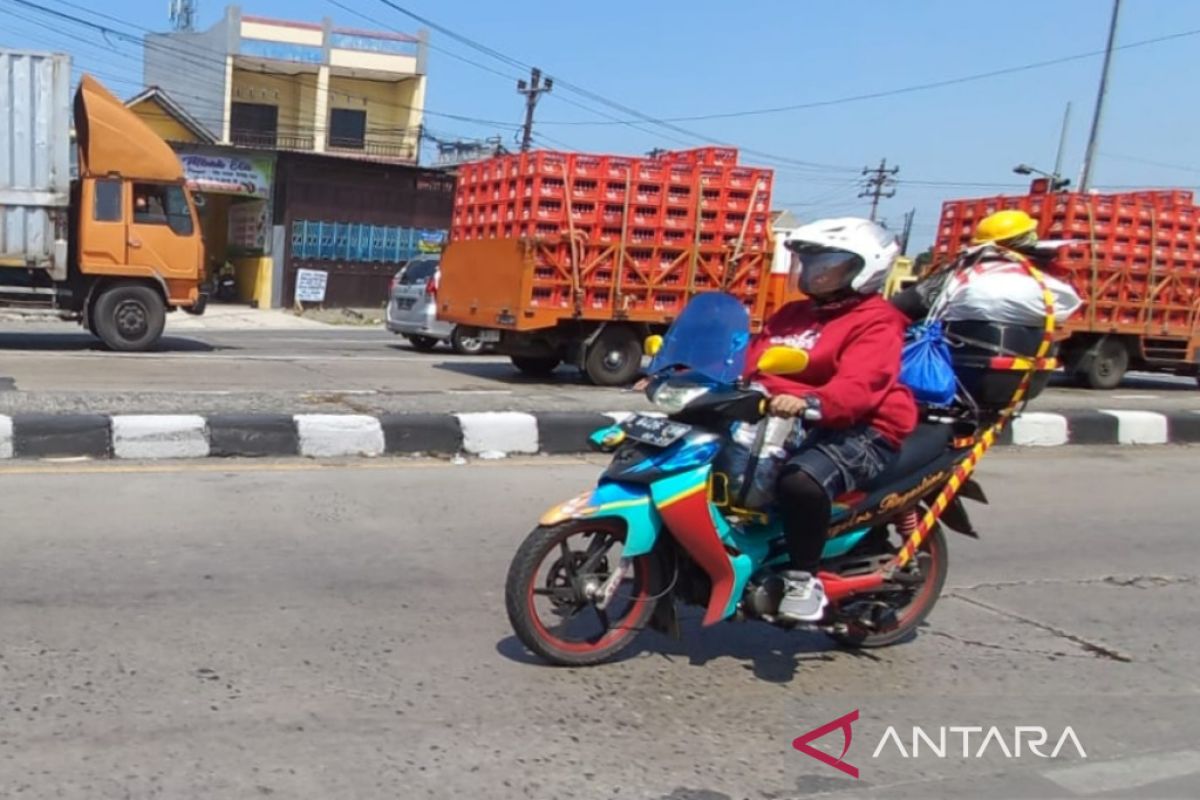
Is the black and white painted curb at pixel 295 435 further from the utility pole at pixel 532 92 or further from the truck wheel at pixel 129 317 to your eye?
the utility pole at pixel 532 92

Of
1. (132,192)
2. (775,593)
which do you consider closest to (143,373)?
(132,192)

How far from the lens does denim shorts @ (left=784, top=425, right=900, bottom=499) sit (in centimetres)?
395

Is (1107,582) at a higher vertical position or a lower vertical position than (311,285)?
higher

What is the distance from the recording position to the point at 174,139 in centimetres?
3009

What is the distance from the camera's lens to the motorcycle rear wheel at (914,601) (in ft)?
15.0

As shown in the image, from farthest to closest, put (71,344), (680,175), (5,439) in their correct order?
(71,344) < (680,175) < (5,439)

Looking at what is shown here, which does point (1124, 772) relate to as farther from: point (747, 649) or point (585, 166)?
point (585, 166)

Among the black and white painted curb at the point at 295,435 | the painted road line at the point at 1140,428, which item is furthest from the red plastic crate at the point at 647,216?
the painted road line at the point at 1140,428

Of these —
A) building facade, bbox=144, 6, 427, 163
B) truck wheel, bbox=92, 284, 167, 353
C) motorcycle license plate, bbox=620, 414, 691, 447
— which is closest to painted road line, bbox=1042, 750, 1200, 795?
motorcycle license plate, bbox=620, 414, 691, 447

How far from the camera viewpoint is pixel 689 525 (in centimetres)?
392

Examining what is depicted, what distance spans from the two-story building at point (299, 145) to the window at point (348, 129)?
0.04 meters

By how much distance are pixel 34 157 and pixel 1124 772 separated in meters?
13.8

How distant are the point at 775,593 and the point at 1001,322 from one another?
1.38 m

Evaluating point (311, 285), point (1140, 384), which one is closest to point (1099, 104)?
point (1140, 384)
